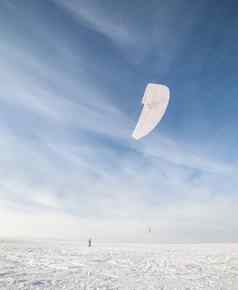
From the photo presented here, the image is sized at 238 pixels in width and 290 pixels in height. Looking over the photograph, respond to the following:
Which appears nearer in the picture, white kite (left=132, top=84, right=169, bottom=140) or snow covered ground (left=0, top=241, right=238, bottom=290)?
snow covered ground (left=0, top=241, right=238, bottom=290)

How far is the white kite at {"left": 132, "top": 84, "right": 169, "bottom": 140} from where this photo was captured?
2017cm

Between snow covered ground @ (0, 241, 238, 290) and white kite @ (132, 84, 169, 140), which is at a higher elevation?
white kite @ (132, 84, 169, 140)

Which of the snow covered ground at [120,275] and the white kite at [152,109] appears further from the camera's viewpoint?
the white kite at [152,109]

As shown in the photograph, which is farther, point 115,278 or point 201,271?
point 201,271

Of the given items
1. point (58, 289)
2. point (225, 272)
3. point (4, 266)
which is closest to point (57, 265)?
point (4, 266)

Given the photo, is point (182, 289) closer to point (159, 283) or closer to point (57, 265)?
point (159, 283)

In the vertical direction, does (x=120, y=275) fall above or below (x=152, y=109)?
below

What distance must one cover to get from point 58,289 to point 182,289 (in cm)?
491

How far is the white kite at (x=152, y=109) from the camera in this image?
20.2 metres

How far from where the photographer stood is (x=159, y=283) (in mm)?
12445

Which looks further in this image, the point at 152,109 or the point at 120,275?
the point at 152,109

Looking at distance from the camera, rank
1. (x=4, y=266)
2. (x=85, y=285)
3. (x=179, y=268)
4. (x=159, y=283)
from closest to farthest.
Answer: (x=85, y=285) < (x=159, y=283) < (x=4, y=266) < (x=179, y=268)

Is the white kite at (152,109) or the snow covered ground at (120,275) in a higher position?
the white kite at (152,109)

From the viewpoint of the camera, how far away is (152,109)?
2069cm
